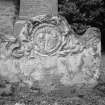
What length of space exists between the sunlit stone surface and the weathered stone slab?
10.3 feet

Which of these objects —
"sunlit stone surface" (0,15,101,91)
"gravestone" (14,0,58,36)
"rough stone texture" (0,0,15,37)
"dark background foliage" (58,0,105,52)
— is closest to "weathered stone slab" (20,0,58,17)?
"gravestone" (14,0,58,36)

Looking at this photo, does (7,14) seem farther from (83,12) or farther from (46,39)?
(46,39)

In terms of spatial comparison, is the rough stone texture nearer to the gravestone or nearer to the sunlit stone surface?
the gravestone

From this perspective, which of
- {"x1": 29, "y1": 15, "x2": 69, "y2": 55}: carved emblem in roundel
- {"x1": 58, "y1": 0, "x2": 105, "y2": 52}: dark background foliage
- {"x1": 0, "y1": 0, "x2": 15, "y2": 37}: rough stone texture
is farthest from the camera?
{"x1": 58, "y1": 0, "x2": 105, "y2": 52}: dark background foliage

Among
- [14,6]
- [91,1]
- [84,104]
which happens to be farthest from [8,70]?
[91,1]

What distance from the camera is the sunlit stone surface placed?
175 inches

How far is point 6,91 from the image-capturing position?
429 cm

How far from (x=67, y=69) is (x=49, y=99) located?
0.64 metres

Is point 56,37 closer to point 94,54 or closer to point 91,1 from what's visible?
point 94,54

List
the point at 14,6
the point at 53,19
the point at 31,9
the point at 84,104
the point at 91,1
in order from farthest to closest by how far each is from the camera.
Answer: the point at 91,1 → the point at 14,6 → the point at 31,9 → the point at 53,19 → the point at 84,104

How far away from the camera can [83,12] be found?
11.2 meters

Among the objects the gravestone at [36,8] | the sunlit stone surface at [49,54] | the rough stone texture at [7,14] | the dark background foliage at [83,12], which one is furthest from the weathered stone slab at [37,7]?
the sunlit stone surface at [49,54]

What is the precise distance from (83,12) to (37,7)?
162 inches

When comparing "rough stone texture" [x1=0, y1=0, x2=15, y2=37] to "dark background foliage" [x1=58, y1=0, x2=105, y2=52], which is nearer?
"rough stone texture" [x1=0, y1=0, x2=15, y2=37]
